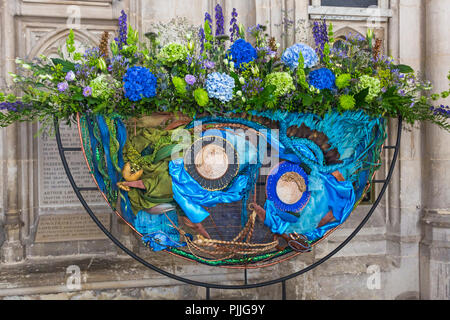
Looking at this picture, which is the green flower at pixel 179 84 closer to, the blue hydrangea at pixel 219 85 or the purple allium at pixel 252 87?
the blue hydrangea at pixel 219 85

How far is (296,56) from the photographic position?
237cm

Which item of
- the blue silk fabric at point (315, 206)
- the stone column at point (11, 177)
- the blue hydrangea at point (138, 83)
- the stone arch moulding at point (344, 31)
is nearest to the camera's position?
the blue hydrangea at point (138, 83)

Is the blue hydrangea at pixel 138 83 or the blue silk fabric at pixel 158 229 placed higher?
the blue hydrangea at pixel 138 83

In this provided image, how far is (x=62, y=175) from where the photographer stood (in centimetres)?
335

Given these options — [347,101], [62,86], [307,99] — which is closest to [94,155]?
[62,86]

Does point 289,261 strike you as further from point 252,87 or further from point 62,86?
point 62,86

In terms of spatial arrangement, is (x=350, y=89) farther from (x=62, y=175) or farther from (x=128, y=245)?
(x=62, y=175)

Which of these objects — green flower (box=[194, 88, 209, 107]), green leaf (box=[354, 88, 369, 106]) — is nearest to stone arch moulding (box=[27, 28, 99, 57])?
green flower (box=[194, 88, 209, 107])

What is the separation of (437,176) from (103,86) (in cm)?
317

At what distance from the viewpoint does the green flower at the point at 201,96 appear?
2.20 meters

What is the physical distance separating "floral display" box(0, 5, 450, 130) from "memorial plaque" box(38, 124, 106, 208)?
→ 99cm

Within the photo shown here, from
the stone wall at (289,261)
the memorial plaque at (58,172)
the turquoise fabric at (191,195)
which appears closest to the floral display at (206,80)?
the turquoise fabric at (191,195)

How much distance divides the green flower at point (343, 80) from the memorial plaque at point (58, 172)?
8.02ft

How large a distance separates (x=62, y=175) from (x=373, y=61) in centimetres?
300
